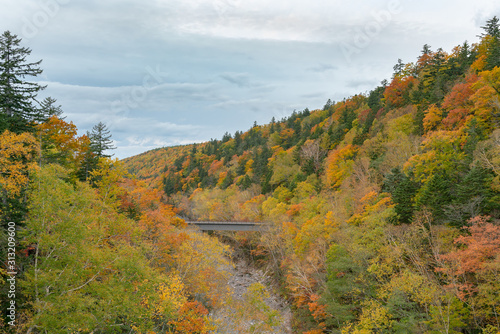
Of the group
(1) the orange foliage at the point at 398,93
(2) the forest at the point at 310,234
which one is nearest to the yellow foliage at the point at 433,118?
(2) the forest at the point at 310,234

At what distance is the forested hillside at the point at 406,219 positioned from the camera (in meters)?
19.1

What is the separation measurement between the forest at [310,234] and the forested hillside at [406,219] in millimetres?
186

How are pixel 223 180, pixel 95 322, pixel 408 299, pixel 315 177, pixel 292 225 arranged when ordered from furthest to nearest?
pixel 223 180 → pixel 315 177 → pixel 292 225 → pixel 408 299 → pixel 95 322

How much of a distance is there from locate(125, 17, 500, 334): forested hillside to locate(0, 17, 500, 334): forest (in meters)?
0.19

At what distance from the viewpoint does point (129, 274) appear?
1620 centimetres

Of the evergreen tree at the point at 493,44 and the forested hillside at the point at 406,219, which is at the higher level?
the evergreen tree at the point at 493,44

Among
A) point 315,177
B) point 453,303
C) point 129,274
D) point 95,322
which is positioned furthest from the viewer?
point 315,177

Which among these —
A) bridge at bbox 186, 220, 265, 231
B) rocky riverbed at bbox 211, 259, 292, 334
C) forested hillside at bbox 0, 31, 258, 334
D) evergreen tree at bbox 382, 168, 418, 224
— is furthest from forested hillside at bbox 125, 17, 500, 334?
forested hillside at bbox 0, 31, 258, 334

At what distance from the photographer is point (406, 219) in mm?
27656

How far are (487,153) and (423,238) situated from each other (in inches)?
389

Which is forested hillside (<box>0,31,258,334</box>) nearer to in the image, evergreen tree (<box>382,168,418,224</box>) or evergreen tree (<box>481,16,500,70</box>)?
evergreen tree (<box>382,168,418,224</box>)

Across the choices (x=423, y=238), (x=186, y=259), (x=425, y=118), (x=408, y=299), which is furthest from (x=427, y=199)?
(x=186, y=259)

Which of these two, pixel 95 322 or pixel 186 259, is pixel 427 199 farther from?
pixel 95 322

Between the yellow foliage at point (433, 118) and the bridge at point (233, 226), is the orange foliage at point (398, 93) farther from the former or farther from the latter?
the bridge at point (233, 226)
